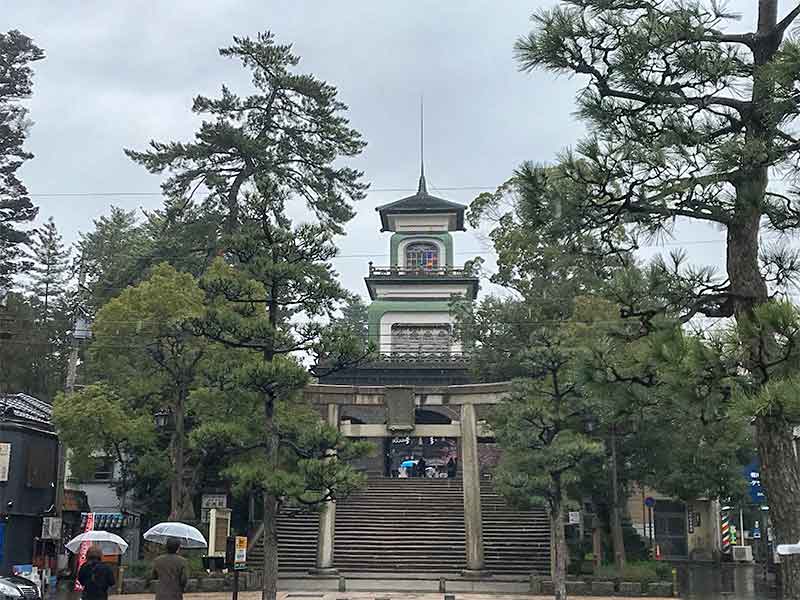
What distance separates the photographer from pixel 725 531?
37.5 meters

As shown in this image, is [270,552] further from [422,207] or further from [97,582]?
[422,207]

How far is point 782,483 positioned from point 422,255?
34.1 metres

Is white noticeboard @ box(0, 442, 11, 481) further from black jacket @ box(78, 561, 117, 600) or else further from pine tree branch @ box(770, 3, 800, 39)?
pine tree branch @ box(770, 3, 800, 39)

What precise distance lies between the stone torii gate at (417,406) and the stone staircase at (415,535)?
740 millimetres

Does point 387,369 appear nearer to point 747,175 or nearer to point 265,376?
point 265,376

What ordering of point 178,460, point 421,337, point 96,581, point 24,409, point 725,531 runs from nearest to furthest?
point 96,581 → point 178,460 → point 24,409 → point 725,531 → point 421,337

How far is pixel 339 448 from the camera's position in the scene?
53.6ft

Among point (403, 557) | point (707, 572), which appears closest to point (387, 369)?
point (403, 557)

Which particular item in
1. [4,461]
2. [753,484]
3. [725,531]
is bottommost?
[725,531]

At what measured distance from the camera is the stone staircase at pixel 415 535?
2517cm

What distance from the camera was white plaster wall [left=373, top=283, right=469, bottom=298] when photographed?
39250 millimetres

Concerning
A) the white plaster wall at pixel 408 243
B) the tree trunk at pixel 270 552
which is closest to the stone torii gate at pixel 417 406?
the tree trunk at pixel 270 552

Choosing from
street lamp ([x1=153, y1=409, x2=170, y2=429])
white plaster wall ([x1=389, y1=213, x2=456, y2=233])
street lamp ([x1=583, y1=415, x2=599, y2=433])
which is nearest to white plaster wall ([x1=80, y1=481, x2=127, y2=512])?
street lamp ([x1=153, y1=409, x2=170, y2=429])

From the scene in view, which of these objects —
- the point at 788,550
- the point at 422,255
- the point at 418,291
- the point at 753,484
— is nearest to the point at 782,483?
the point at 788,550
